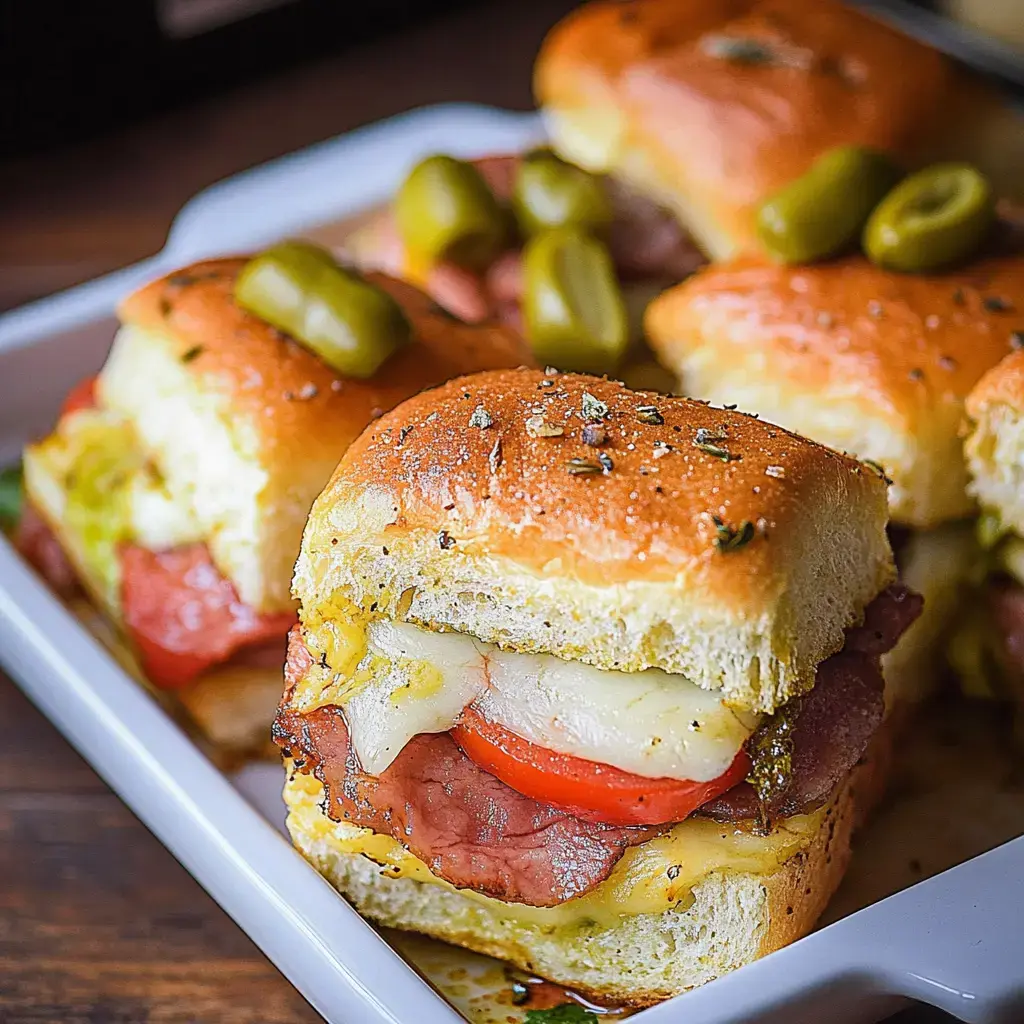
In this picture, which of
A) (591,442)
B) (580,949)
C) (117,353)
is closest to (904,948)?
(580,949)

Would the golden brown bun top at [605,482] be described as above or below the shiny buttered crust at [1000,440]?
above

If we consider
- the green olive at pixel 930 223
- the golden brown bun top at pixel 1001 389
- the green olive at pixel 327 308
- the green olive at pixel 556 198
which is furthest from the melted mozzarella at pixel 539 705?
the green olive at pixel 556 198

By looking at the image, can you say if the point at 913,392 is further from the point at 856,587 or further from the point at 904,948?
the point at 904,948

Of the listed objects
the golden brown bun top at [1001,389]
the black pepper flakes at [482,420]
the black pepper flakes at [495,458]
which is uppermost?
the black pepper flakes at [482,420]

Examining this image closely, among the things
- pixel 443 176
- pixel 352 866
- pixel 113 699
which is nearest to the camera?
pixel 352 866

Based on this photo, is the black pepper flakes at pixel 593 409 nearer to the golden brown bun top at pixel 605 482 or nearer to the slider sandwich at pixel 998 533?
the golden brown bun top at pixel 605 482

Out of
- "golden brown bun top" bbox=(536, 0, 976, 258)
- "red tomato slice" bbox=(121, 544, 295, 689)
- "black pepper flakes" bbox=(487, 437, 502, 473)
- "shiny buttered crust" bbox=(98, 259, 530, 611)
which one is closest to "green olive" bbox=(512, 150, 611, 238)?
"golden brown bun top" bbox=(536, 0, 976, 258)
